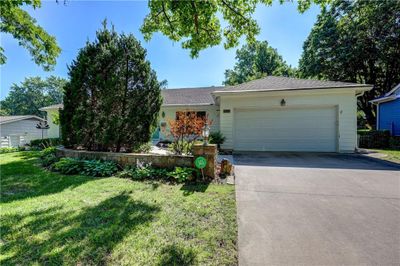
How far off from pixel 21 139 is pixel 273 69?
31488mm

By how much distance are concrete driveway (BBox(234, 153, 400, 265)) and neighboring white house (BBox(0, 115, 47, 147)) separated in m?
24.8

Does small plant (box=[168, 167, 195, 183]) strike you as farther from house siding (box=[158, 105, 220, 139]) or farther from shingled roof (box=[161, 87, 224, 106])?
shingled roof (box=[161, 87, 224, 106])

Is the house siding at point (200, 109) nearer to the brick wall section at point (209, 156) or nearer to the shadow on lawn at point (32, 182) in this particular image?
the shadow on lawn at point (32, 182)

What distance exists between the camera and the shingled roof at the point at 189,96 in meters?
14.4

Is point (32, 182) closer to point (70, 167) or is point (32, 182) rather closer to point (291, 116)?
point (70, 167)

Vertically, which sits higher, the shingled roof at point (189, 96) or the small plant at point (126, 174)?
the shingled roof at point (189, 96)

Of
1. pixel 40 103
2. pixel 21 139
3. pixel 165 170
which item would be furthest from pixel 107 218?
pixel 40 103

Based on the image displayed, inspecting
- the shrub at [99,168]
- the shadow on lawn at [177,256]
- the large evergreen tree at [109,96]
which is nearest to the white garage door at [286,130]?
the large evergreen tree at [109,96]

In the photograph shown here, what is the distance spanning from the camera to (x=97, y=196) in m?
3.86

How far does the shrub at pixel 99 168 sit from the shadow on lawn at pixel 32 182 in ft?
1.00

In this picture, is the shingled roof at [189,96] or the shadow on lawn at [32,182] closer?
the shadow on lawn at [32,182]

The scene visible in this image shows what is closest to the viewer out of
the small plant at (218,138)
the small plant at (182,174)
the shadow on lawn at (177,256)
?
the shadow on lawn at (177,256)

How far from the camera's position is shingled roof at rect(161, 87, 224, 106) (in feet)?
47.1

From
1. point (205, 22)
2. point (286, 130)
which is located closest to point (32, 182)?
point (205, 22)
